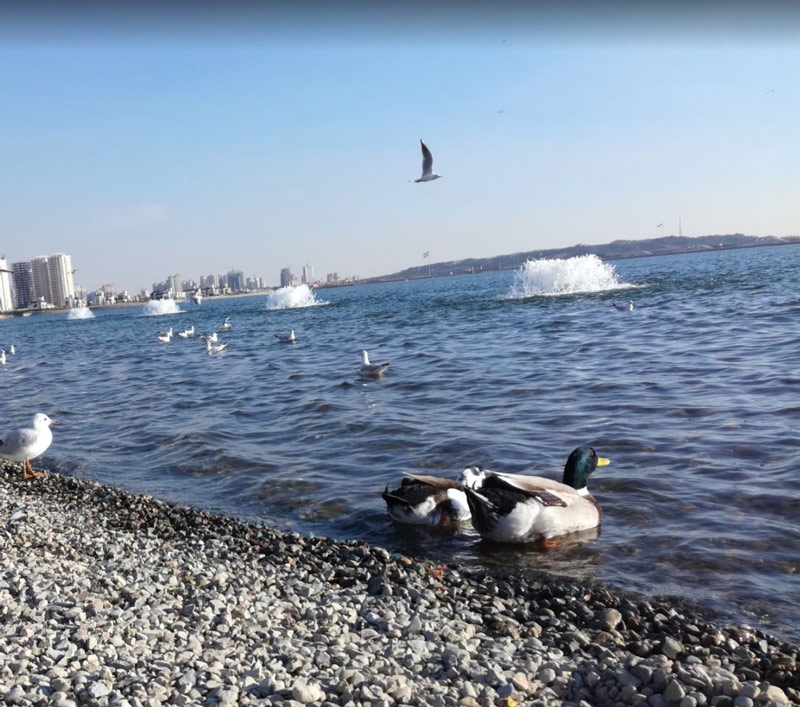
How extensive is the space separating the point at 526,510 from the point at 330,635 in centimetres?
280

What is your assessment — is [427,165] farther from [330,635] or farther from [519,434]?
[330,635]

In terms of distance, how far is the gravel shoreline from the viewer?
405 cm

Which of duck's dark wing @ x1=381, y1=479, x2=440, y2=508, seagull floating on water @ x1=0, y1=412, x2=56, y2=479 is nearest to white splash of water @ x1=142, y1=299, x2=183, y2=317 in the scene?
seagull floating on water @ x1=0, y1=412, x2=56, y2=479

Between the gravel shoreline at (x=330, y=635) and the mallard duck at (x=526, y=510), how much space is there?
75 centimetres

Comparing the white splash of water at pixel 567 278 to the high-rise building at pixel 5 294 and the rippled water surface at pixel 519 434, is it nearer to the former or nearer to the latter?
the rippled water surface at pixel 519 434

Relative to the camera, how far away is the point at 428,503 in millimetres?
7887

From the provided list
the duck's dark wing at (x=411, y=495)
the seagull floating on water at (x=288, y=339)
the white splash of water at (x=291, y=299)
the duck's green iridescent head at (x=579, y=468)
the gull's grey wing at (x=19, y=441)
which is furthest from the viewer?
the white splash of water at (x=291, y=299)

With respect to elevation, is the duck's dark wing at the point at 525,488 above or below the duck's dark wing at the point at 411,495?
above

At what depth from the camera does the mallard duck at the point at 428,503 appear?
7.88 m

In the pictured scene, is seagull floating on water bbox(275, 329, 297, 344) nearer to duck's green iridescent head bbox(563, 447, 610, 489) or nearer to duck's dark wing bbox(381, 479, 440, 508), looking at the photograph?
duck's dark wing bbox(381, 479, 440, 508)

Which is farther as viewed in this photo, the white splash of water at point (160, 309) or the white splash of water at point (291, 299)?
the white splash of water at point (160, 309)

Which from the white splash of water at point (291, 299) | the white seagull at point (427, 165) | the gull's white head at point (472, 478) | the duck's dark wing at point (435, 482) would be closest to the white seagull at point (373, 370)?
the white seagull at point (427, 165)

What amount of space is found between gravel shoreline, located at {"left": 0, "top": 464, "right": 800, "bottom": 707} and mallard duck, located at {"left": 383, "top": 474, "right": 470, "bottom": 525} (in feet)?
2.85

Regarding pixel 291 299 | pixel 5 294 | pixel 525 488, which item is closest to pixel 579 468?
pixel 525 488
